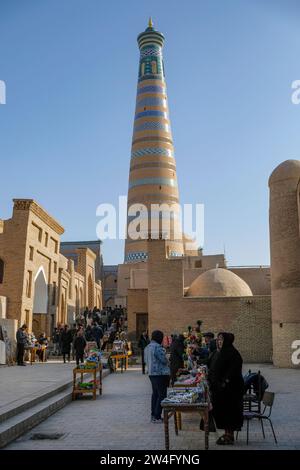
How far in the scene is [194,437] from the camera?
566 centimetres

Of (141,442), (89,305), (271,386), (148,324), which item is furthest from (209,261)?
(141,442)

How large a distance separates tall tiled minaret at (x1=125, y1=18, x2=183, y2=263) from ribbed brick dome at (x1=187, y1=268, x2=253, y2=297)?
10351 millimetres

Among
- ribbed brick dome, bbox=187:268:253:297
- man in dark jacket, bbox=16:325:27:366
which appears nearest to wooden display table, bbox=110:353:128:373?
man in dark jacket, bbox=16:325:27:366

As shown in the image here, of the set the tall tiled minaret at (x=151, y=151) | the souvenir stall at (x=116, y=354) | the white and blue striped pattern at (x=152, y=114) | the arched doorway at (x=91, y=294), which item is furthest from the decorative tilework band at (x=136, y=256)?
the souvenir stall at (x=116, y=354)

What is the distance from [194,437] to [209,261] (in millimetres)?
23837

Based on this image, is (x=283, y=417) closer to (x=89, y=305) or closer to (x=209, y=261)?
(x=209, y=261)

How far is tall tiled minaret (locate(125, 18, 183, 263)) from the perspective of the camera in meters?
34.3

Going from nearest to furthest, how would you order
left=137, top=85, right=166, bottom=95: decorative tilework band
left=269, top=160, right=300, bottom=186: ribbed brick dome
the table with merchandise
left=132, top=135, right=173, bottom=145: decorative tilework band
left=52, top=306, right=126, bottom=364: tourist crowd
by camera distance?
1. the table with merchandise
2. left=52, top=306, right=126, bottom=364: tourist crowd
3. left=269, top=160, right=300, bottom=186: ribbed brick dome
4. left=132, top=135, right=173, bottom=145: decorative tilework band
5. left=137, top=85, right=166, bottom=95: decorative tilework band

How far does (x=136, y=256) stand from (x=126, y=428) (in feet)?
90.2

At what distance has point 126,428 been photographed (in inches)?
241

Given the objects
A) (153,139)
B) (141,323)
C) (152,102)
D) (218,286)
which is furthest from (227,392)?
(152,102)

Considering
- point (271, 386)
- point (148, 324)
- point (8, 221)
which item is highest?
point (8, 221)

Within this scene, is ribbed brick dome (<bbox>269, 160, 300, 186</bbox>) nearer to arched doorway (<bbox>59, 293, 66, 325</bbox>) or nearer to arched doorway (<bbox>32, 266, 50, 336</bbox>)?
arched doorway (<bbox>32, 266, 50, 336</bbox>)

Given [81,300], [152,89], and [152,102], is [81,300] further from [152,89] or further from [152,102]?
[152,89]
